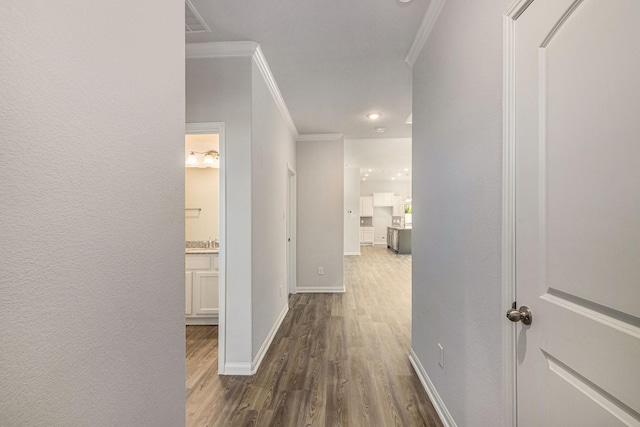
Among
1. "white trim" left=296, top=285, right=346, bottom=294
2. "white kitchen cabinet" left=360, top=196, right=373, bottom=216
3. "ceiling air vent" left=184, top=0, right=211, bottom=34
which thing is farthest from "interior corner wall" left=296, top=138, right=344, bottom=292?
"white kitchen cabinet" left=360, top=196, right=373, bottom=216

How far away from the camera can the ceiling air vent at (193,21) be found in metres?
1.93

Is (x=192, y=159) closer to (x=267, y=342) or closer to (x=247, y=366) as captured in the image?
(x=267, y=342)

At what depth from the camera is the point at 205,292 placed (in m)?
3.32

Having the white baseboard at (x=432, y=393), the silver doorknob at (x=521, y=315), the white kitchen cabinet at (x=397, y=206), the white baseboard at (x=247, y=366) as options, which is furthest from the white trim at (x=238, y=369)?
the white kitchen cabinet at (x=397, y=206)

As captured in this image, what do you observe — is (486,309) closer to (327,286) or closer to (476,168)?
(476,168)

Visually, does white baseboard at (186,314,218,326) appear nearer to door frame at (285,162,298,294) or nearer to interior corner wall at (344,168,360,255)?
door frame at (285,162,298,294)

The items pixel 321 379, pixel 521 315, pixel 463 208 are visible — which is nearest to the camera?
pixel 521 315

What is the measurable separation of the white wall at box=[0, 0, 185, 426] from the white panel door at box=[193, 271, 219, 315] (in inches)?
89.5

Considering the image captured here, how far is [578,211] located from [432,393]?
5.52 feet

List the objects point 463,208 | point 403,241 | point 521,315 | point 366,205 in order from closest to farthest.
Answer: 1. point 521,315
2. point 463,208
3. point 403,241
4. point 366,205

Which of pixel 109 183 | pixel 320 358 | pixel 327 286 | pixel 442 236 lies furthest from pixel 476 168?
pixel 327 286

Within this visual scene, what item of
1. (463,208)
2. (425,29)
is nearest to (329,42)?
(425,29)

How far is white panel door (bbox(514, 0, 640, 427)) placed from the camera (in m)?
0.70

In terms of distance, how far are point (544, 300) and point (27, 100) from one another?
4.77ft
